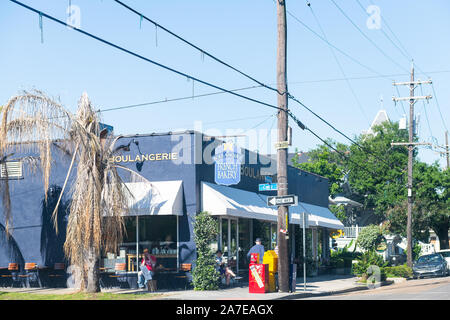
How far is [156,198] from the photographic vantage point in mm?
22203

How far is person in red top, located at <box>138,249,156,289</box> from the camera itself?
21578 mm

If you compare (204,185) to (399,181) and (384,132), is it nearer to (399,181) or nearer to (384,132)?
(399,181)

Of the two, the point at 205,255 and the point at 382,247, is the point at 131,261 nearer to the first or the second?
the point at 205,255

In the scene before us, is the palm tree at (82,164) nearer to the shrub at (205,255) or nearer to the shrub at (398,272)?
the shrub at (205,255)

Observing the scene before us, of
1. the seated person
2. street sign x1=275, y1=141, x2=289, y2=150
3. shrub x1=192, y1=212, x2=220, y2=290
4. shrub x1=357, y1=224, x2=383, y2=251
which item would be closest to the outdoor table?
shrub x1=192, y1=212, x2=220, y2=290

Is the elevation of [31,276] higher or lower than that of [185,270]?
lower

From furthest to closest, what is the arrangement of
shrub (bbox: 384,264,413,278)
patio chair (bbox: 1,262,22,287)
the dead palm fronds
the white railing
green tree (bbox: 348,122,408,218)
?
green tree (bbox: 348,122,408,218) < the white railing < shrub (bbox: 384,264,413,278) < patio chair (bbox: 1,262,22,287) < the dead palm fronds

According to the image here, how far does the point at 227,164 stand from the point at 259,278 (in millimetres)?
5398

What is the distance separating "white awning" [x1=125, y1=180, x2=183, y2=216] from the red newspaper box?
356 centimetres

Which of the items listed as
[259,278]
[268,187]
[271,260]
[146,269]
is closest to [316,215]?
[268,187]

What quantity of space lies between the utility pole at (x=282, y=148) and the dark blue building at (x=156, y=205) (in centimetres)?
241

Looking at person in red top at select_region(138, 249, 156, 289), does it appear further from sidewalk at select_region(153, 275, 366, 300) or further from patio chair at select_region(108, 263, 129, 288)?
sidewalk at select_region(153, 275, 366, 300)

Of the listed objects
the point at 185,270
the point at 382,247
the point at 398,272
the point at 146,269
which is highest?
the point at 146,269
